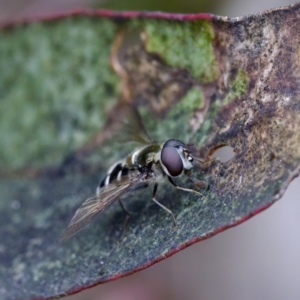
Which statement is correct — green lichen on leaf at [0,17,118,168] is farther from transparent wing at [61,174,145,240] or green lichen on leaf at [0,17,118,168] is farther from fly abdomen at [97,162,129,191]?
transparent wing at [61,174,145,240]

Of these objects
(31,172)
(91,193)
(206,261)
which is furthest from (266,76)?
(206,261)

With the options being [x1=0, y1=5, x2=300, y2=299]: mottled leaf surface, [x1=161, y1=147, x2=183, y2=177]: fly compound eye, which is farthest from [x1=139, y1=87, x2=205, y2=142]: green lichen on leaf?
[x1=161, y1=147, x2=183, y2=177]: fly compound eye

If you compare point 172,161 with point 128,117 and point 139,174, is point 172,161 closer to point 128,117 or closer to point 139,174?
point 139,174

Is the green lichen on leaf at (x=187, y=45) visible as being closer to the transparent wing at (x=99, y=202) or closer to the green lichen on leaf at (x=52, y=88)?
the green lichen on leaf at (x=52, y=88)

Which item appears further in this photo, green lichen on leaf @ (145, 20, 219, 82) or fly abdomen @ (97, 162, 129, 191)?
fly abdomen @ (97, 162, 129, 191)

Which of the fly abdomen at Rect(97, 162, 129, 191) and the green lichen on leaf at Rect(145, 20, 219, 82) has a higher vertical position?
the green lichen on leaf at Rect(145, 20, 219, 82)

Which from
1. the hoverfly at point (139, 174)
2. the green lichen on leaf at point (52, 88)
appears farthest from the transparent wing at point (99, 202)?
the green lichen on leaf at point (52, 88)

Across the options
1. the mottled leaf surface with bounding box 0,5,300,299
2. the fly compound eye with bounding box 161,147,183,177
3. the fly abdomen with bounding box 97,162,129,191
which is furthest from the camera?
the fly abdomen with bounding box 97,162,129,191

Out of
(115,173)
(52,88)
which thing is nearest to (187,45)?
(115,173)
